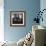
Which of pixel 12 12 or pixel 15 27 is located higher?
pixel 12 12

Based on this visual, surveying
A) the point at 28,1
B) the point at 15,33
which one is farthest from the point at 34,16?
the point at 15,33

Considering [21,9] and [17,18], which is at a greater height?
[21,9]

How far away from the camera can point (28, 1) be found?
564 centimetres

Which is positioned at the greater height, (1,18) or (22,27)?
(1,18)

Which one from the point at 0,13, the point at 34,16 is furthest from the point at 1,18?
the point at 34,16

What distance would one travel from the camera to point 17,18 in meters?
5.68

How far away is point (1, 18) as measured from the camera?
5.68 metres

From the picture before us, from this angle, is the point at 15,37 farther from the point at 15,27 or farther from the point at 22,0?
the point at 22,0

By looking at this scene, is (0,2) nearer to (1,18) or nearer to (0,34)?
(1,18)

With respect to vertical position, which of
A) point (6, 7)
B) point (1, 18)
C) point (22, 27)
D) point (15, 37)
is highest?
point (6, 7)

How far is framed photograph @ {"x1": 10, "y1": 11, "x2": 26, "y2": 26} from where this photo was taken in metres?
5.64

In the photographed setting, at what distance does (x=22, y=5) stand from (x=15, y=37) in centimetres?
139

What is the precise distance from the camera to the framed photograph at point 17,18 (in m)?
5.64

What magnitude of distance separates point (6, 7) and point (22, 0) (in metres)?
0.74
